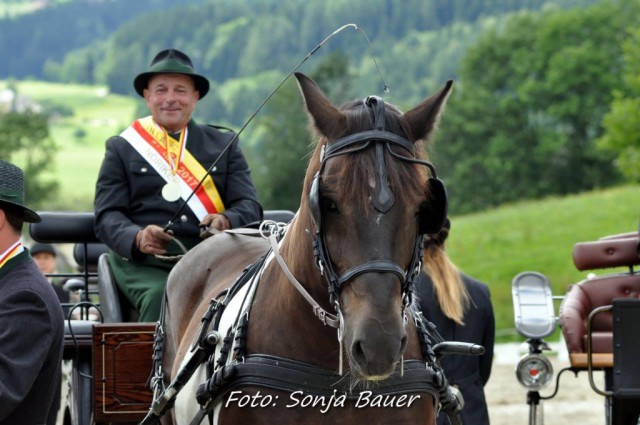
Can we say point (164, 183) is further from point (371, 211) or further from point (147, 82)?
point (371, 211)

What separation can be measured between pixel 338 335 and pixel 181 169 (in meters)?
2.83

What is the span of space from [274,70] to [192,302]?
125m

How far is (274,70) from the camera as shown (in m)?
130

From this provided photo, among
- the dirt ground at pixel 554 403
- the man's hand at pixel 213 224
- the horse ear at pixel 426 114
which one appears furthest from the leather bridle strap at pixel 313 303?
the dirt ground at pixel 554 403

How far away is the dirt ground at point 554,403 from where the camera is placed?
12141 mm

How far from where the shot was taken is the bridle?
12.6 feet

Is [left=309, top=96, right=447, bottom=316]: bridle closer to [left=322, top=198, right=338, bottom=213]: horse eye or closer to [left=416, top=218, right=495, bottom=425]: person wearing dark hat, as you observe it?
[left=322, top=198, right=338, bottom=213]: horse eye

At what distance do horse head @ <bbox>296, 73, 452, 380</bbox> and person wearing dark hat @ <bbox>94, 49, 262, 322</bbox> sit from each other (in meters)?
2.37

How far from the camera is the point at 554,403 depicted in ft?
44.7

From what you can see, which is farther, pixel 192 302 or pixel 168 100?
pixel 168 100

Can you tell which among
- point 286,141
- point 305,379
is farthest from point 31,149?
point 305,379

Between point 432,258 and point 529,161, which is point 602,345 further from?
point 529,161

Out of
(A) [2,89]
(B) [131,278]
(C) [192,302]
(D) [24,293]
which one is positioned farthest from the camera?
(A) [2,89]

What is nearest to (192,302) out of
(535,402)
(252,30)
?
(535,402)
